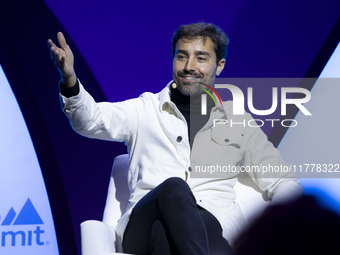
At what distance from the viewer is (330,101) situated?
240 cm

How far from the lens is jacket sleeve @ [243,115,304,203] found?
172 cm

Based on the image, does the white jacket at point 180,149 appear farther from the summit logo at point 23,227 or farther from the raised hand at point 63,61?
the summit logo at point 23,227

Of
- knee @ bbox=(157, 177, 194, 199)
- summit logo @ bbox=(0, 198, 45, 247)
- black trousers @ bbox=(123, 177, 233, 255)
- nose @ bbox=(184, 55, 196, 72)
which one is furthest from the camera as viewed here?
summit logo @ bbox=(0, 198, 45, 247)

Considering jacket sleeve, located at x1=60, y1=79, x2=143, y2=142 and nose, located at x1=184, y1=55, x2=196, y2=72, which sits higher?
nose, located at x1=184, y1=55, x2=196, y2=72

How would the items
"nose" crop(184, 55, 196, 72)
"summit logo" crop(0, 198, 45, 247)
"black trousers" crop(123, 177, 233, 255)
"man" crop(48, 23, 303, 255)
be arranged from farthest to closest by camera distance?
"summit logo" crop(0, 198, 45, 247) < "nose" crop(184, 55, 196, 72) < "man" crop(48, 23, 303, 255) < "black trousers" crop(123, 177, 233, 255)

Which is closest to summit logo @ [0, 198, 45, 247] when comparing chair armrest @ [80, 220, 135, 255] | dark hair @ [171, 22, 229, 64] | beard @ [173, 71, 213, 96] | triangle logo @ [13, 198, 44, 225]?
triangle logo @ [13, 198, 44, 225]

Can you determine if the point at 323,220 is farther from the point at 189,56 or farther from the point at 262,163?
the point at 189,56

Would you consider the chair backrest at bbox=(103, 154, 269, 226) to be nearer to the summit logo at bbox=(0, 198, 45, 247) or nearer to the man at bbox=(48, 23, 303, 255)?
the man at bbox=(48, 23, 303, 255)

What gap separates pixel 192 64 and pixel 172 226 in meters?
0.89

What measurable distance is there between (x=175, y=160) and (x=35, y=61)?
3.64 feet

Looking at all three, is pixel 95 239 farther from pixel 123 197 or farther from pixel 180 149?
pixel 180 149

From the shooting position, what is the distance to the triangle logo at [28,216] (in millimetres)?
2250

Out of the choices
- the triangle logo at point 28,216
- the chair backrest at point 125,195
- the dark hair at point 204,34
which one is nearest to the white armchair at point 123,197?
the chair backrest at point 125,195

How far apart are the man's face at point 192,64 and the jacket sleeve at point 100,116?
23cm
